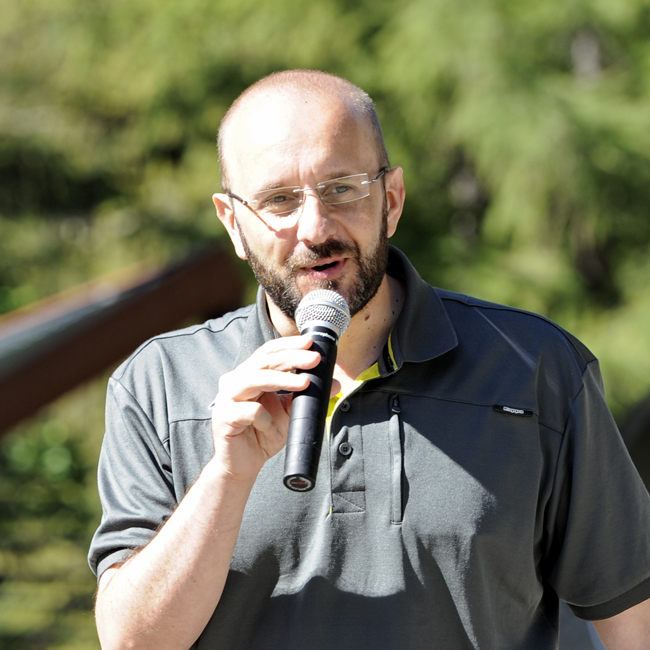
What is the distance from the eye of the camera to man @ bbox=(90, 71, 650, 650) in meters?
1.23

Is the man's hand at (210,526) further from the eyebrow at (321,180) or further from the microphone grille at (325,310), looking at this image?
the eyebrow at (321,180)

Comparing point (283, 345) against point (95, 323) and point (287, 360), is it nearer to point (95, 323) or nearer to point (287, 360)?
point (287, 360)

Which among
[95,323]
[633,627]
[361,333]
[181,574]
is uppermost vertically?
[361,333]

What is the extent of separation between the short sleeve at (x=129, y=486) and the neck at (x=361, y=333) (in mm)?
324

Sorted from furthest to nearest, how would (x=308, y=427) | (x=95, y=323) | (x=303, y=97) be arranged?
(x=95, y=323), (x=303, y=97), (x=308, y=427)

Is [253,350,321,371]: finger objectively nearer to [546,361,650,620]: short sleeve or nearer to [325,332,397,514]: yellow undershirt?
[325,332,397,514]: yellow undershirt

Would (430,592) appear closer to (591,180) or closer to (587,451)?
(587,451)

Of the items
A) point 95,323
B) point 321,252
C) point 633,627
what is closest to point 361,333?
point 321,252

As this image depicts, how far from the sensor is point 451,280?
211 inches

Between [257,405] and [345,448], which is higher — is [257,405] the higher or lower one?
the higher one

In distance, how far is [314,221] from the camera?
4.32 feet

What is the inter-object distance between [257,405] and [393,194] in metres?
0.64

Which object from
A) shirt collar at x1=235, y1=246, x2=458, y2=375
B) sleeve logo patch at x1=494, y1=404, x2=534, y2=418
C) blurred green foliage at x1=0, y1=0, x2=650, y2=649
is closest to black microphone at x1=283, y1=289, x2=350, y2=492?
shirt collar at x1=235, y1=246, x2=458, y2=375

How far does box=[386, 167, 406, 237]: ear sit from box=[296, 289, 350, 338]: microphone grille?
30 cm
